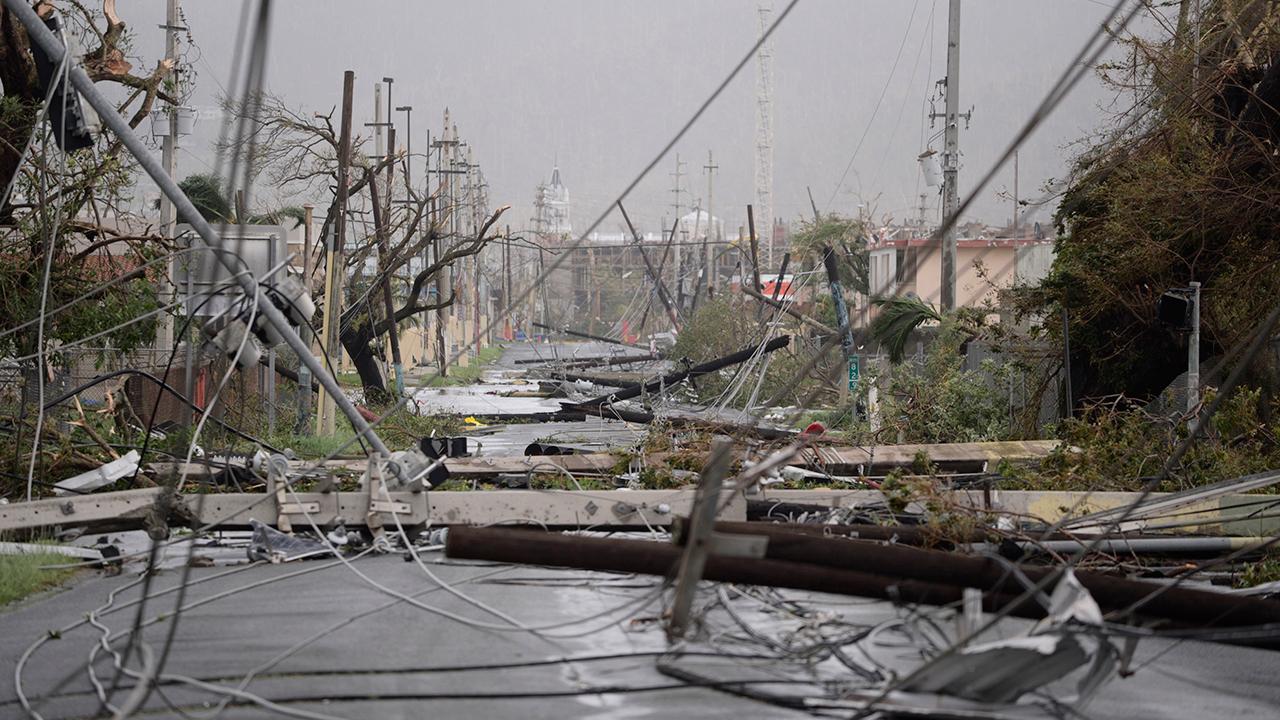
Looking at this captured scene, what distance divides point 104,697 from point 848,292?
51.4m

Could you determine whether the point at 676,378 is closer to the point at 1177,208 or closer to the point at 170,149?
the point at 170,149

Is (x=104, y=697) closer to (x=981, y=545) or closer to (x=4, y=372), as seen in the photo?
(x=981, y=545)

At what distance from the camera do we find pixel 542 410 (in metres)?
29.2

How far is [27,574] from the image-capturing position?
7430 millimetres

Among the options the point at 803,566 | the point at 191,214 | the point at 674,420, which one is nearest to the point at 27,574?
the point at 191,214

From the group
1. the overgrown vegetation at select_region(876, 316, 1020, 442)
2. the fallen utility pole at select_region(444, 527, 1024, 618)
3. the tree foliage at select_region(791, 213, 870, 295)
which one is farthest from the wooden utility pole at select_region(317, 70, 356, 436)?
the tree foliage at select_region(791, 213, 870, 295)

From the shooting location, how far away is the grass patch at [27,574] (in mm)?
7160

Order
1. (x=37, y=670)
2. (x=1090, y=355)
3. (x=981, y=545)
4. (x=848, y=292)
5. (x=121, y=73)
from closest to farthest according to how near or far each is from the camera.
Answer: (x=37, y=670), (x=981, y=545), (x=121, y=73), (x=1090, y=355), (x=848, y=292)

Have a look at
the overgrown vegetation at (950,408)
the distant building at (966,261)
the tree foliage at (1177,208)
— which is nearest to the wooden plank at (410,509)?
the tree foliage at (1177,208)

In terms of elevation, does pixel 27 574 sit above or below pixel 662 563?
below

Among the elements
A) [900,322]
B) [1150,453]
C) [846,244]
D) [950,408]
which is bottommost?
[1150,453]

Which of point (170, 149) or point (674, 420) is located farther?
point (170, 149)

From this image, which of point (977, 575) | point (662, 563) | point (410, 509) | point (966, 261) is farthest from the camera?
point (966, 261)

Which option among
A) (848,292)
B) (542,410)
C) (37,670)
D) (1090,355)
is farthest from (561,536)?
(848,292)
